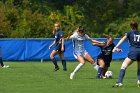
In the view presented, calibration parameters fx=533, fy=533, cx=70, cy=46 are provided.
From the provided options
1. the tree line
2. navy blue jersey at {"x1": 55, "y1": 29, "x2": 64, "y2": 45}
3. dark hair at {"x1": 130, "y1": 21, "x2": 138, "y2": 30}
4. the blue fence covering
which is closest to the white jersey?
dark hair at {"x1": 130, "y1": 21, "x2": 138, "y2": 30}

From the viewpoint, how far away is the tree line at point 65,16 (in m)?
39.3

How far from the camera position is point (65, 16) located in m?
50.0

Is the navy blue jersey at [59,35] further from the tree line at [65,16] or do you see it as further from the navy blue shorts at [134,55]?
the tree line at [65,16]

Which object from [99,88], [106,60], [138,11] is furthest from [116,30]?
[99,88]

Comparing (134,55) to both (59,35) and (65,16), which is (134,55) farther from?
(65,16)

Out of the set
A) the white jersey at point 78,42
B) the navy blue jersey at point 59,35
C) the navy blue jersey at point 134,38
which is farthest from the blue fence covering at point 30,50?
the navy blue jersey at point 134,38

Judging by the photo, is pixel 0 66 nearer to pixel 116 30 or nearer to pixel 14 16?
pixel 14 16

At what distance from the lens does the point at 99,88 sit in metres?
14.0

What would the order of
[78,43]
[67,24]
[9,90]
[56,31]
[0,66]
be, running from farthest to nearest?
1. [67,24]
2. [0,66]
3. [56,31]
4. [78,43]
5. [9,90]

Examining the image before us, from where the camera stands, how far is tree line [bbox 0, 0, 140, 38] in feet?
129

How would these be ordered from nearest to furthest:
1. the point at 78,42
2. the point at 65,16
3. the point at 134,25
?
the point at 134,25 < the point at 78,42 < the point at 65,16

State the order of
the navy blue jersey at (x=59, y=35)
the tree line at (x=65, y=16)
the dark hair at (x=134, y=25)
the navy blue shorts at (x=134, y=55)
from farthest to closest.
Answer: the tree line at (x=65, y=16)
the navy blue jersey at (x=59, y=35)
the navy blue shorts at (x=134, y=55)
the dark hair at (x=134, y=25)

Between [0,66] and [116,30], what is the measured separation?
90.3ft

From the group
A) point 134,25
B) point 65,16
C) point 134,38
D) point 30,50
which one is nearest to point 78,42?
point 134,38
